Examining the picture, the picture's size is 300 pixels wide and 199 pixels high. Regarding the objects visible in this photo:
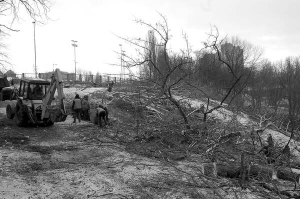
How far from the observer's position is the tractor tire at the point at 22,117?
10.6 meters

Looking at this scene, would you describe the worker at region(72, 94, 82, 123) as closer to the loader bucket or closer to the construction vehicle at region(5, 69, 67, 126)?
the construction vehicle at region(5, 69, 67, 126)

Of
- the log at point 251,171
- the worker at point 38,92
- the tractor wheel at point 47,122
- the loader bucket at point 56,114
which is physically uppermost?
the worker at point 38,92

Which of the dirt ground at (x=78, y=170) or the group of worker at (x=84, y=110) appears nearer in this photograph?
the dirt ground at (x=78, y=170)

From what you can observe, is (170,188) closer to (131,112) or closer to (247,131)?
(247,131)

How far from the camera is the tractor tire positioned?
10.6 metres

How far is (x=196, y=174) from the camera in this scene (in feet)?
21.7

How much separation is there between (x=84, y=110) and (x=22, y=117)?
3114 mm

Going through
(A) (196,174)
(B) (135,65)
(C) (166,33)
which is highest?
(C) (166,33)

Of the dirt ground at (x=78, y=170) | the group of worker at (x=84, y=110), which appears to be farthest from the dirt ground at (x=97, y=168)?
the group of worker at (x=84, y=110)

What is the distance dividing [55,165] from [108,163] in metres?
1.22

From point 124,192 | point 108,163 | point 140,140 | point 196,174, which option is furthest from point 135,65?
point 124,192

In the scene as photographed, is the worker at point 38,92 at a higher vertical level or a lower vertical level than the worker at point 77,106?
higher

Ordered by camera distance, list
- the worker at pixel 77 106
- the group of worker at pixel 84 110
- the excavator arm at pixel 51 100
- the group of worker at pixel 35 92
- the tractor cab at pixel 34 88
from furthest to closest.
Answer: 1. the worker at pixel 77 106
2. the group of worker at pixel 84 110
3. the group of worker at pixel 35 92
4. the tractor cab at pixel 34 88
5. the excavator arm at pixel 51 100

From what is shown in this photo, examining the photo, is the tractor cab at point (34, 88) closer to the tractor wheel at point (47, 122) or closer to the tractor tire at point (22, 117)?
the tractor tire at point (22, 117)
